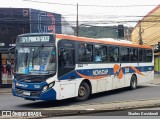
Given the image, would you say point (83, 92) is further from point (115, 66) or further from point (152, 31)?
point (152, 31)

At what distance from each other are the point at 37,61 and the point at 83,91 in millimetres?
3050

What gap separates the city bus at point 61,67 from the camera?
14.4m

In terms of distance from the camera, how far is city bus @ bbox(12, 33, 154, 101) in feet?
47.3

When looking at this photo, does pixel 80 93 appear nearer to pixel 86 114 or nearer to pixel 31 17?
pixel 86 114

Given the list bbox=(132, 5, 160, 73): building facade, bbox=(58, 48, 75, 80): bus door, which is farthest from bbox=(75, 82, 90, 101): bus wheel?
bbox=(132, 5, 160, 73): building facade

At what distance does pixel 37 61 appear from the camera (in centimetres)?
1457

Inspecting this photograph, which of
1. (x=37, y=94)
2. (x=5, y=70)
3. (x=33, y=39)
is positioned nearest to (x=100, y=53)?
(x=33, y=39)

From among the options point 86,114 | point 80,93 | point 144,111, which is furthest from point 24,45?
point 144,111

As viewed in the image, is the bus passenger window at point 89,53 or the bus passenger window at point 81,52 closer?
the bus passenger window at point 81,52

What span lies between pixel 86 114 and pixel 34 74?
333cm

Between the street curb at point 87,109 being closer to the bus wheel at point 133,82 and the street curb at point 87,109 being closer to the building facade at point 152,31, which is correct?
the bus wheel at point 133,82

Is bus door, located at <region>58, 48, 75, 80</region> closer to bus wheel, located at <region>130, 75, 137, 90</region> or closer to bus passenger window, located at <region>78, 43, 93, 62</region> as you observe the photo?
bus passenger window, located at <region>78, 43, 93, 62</region>

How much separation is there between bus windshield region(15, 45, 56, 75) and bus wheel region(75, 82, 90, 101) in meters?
2.37

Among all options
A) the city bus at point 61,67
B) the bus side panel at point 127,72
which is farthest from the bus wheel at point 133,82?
the city bus at point 61,67
